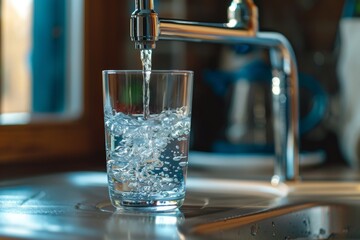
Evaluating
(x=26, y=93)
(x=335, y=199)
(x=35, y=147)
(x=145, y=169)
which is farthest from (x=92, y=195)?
(x=26, y=93)

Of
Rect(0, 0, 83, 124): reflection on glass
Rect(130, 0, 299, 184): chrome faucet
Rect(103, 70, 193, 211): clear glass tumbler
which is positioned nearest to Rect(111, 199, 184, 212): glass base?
Rect(103, 70, 193, 211): clear glass tumbler

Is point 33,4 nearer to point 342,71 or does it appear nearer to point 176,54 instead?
point 176,54

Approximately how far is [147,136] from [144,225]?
11 cm

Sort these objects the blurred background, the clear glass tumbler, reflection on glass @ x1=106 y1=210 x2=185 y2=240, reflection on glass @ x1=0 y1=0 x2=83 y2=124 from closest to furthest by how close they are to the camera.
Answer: reflection on glass @ x1=106 y1=210 x2=185 y2=240 → the clear glass tumbler → the blurred background → reflection on glass @ x1=0 y1=0 x2=83 y2=124

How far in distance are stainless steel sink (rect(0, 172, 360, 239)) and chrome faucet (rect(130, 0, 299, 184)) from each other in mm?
62

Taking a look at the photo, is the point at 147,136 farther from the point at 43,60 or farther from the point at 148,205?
the point at 43,60

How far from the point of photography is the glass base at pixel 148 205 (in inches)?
33.8

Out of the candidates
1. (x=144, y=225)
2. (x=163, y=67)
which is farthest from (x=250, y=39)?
(x=163, y=67)

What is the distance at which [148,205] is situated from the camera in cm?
86

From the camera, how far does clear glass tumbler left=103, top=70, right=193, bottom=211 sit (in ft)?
2.74

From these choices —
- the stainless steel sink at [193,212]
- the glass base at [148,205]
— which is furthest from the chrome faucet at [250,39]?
the glass base at [148,205]

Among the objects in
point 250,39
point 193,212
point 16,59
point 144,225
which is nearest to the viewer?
point 144,225

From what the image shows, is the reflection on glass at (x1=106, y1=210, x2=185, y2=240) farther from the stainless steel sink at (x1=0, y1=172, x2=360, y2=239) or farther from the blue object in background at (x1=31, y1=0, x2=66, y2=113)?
the blue object in background at (x1=31, y1=0, x2=66, y2=113)

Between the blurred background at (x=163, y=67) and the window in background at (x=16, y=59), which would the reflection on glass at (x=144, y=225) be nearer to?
the blurred background at (x=163, y=67)
